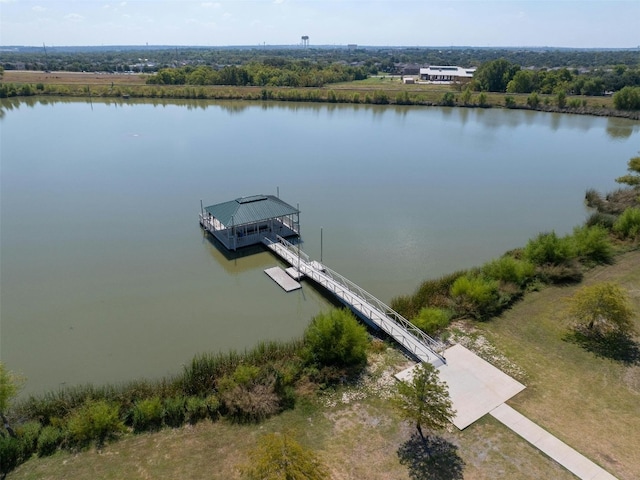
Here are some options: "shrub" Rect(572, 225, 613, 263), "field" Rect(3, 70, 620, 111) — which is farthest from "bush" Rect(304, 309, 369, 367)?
"field" Rect(3, 70, 620, 111)

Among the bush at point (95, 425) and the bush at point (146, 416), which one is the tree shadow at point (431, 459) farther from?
the bush at point (95, 425)

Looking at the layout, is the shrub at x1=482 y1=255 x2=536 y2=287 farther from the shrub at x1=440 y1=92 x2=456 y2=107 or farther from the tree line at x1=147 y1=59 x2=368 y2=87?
the tree line at x1=147 y1=59 x2=368 y2=87

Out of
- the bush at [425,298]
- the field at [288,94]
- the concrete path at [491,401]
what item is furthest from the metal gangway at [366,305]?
the field at [288,94]

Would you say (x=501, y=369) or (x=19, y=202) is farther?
(x=19, y=202)

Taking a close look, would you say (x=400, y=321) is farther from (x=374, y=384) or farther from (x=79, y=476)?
(x=79, y=476)

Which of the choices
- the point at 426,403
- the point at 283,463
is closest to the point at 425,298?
the point at 426,403

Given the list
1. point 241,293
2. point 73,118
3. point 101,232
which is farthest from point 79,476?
point 73,118

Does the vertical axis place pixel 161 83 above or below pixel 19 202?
above
